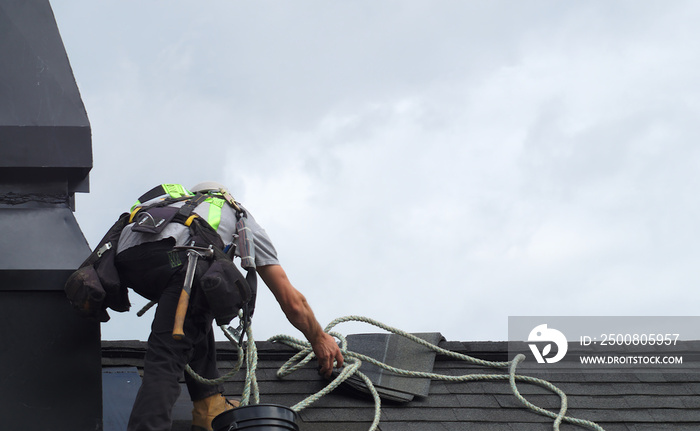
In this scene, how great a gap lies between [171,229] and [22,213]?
24.5 inches

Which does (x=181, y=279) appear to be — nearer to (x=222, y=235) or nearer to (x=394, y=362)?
(x=222, y=235)

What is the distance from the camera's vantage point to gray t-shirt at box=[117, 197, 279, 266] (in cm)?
364

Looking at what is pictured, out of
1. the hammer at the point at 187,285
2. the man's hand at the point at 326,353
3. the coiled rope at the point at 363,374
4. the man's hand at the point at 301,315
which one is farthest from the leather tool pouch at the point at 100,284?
the man's hand at the point at 326,353

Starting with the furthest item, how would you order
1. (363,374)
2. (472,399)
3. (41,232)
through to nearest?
(472,399), (363,374), (41,232)

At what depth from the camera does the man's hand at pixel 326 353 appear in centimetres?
441

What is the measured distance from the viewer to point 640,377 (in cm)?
498

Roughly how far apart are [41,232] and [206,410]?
1.14 m

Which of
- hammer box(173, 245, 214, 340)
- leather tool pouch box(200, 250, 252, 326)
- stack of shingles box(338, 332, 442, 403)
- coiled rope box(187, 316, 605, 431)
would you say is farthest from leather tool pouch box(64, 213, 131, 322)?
stack of shingles box(338, 332, 442, 403)

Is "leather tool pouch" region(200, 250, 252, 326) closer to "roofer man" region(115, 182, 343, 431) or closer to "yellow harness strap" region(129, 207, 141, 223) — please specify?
"roofer man" region(115, 182, 343, 431)

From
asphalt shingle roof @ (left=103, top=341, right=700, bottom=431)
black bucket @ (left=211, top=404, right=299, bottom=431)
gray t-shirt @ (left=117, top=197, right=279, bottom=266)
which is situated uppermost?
gray t-shirt @ (left=117, top=197, right=279, bottom=266)

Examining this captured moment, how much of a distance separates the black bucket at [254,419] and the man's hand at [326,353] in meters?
1.24

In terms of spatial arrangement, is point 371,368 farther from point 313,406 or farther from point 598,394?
point 598,394

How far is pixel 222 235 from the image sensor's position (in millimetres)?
3871

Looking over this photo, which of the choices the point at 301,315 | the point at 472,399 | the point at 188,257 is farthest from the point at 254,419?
the point at 472,399
